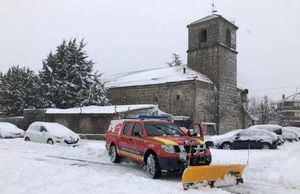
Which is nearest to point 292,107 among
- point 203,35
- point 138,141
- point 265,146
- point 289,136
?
point 203,35

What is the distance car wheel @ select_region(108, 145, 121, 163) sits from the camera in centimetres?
1633

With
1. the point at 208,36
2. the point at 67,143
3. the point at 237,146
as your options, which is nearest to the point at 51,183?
the point at 67,143

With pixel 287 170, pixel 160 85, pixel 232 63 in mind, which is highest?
pixel 232 63

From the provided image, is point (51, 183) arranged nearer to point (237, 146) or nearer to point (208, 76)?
point (237, 146)

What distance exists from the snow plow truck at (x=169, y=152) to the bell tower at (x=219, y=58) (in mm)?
35414

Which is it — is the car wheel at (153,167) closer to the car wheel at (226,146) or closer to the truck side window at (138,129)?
the truck side window at (138,129)

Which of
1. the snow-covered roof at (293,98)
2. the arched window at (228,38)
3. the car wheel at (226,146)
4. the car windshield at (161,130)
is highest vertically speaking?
the arched window at (228,38)

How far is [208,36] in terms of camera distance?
52375 mm

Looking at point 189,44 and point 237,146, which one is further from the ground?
point 189,44

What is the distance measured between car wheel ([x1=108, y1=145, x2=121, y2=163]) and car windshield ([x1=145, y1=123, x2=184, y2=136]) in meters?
2.59

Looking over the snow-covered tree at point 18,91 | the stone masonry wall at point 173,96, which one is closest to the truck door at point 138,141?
the stone masonry wall at point 173,96

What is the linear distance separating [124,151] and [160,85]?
34.5 metres

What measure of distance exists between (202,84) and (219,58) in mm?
5226

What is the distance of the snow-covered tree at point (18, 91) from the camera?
52562mm
